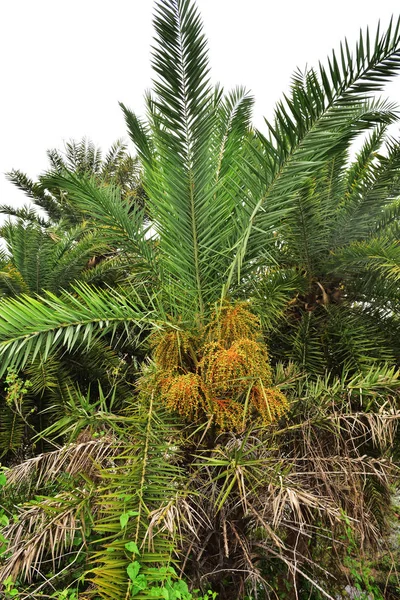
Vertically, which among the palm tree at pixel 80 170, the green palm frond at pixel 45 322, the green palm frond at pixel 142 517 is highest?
A: the palm tree at pixel 80 170

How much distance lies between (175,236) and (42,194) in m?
9.41

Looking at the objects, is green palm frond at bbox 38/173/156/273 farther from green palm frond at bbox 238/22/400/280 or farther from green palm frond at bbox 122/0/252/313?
green palm frond at bbox 238/22/400/280

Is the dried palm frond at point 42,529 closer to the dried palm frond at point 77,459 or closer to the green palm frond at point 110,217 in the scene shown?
the dried palm frond at point 77,459

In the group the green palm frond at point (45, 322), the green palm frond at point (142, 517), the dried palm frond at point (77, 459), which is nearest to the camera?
the green palm frond at point (142, 517)

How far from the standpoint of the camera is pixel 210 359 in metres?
2.52

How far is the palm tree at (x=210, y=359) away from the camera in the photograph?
2.29 meters

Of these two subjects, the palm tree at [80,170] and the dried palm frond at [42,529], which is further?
the palm tree at [80,170]

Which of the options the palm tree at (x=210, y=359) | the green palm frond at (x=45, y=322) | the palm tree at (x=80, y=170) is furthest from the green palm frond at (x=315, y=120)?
the palm tree at (x=80, y=170)

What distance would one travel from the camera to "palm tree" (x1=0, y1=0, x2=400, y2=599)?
229 cm

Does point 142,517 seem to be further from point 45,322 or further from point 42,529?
point 45,322

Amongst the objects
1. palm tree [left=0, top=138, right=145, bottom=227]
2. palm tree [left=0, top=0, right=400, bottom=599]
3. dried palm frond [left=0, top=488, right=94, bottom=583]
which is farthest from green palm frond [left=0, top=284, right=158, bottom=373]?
palm tree [left=0, top=138, right=145, bottom=227]

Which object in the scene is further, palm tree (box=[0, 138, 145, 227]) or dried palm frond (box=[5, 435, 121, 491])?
palm tree (box=[0, 138, 145, 227])

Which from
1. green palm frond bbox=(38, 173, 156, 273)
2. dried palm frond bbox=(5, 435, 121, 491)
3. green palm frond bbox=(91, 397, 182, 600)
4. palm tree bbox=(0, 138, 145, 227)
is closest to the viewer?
green palm frond bbox=(91, 397, 182, 600)

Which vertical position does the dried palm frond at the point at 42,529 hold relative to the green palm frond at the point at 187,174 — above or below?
below
